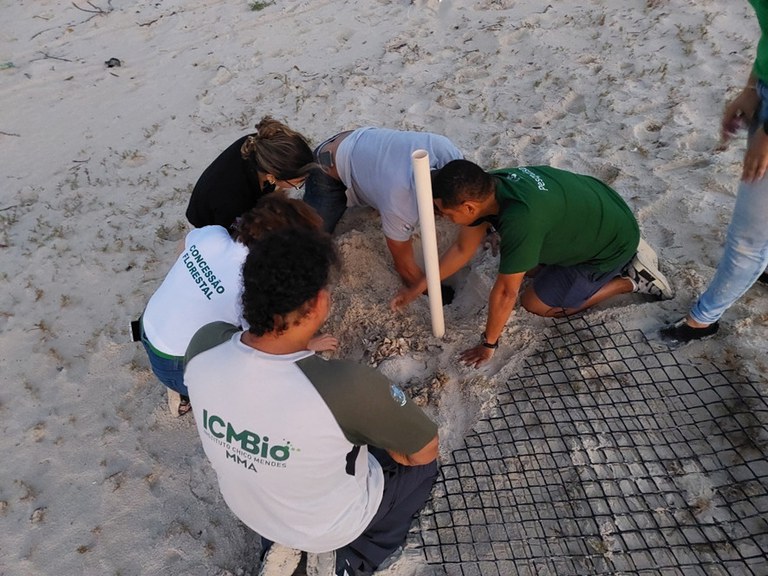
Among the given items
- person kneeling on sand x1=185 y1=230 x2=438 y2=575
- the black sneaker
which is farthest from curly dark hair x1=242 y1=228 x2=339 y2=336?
the black sneaker

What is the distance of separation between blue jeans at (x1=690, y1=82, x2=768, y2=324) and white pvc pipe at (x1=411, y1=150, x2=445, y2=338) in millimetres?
1037

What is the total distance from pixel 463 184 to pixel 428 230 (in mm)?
233

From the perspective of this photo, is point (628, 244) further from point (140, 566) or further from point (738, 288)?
point (140, 566)

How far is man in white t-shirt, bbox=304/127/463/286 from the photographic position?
251cm

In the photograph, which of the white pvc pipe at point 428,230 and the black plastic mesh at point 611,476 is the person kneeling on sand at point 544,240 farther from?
the black plastic mesh at point 611,476

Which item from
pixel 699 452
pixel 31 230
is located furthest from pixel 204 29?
pixel 699 452

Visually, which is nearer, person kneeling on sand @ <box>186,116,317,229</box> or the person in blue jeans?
the person in blue jeans

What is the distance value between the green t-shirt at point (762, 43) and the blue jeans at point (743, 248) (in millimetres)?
41

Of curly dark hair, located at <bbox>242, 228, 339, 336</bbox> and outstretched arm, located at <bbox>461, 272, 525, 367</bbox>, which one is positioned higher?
curly dark hair, located at <bbox>242, 228, 339, 336</bbox>

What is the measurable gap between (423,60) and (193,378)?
3.74 meters

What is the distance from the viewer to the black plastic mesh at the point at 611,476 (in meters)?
1.85

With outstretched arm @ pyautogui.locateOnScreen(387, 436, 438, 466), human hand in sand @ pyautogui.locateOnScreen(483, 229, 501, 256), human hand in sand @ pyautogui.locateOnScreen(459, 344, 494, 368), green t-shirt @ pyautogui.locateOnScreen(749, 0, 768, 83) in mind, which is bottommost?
human hand in sand @ pyautogui.locateOnScreen(459, 344, 494, 368)

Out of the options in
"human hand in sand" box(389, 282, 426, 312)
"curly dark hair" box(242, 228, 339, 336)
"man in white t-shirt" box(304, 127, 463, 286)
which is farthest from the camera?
"human hand in sand" box(389, 282, 426, 312)

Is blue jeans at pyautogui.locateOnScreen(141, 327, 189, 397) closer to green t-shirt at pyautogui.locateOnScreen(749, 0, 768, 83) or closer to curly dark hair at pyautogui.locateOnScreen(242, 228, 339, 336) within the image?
curly dark hair at pyautogui.locateOnScreen(242, 228, 339, 336)
